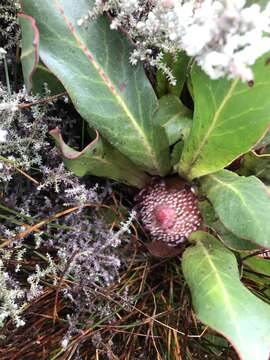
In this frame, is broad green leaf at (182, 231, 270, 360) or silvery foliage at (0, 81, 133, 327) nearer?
broad green leaf at (182, 231, 270, 360)

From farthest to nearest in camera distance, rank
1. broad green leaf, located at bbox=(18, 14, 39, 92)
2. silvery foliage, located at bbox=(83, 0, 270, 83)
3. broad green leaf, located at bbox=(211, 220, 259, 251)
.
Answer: broad green leaf, located at bbox=(211, 220, 259, 251) → broad green leaf, located at bbox=(18, 14, 39, 92) → silvery foliage, located at bbox=(83, 0, 270, 83)

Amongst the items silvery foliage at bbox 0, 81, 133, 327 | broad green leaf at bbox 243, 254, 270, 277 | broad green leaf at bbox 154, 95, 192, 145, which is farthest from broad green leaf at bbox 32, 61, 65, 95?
broad green leaf at bbox 243, 254, 270, 277

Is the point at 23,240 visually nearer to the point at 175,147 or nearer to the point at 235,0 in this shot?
the point at 175,147

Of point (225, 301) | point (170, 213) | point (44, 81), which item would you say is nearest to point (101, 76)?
point (44, 81)

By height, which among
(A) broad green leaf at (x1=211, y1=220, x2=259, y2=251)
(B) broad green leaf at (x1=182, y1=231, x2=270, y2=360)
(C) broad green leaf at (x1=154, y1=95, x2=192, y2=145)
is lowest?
(B) broad green leaf at (x1=182, y1=231, x2=270, y2=360)

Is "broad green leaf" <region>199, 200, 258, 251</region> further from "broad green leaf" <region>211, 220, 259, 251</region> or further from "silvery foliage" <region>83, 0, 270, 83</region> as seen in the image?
"silvery foliage" <region>83, 0, 270, 83</region>

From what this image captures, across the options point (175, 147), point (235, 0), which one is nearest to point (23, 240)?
point (175, 147)

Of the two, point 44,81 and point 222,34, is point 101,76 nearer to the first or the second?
point 44,81
